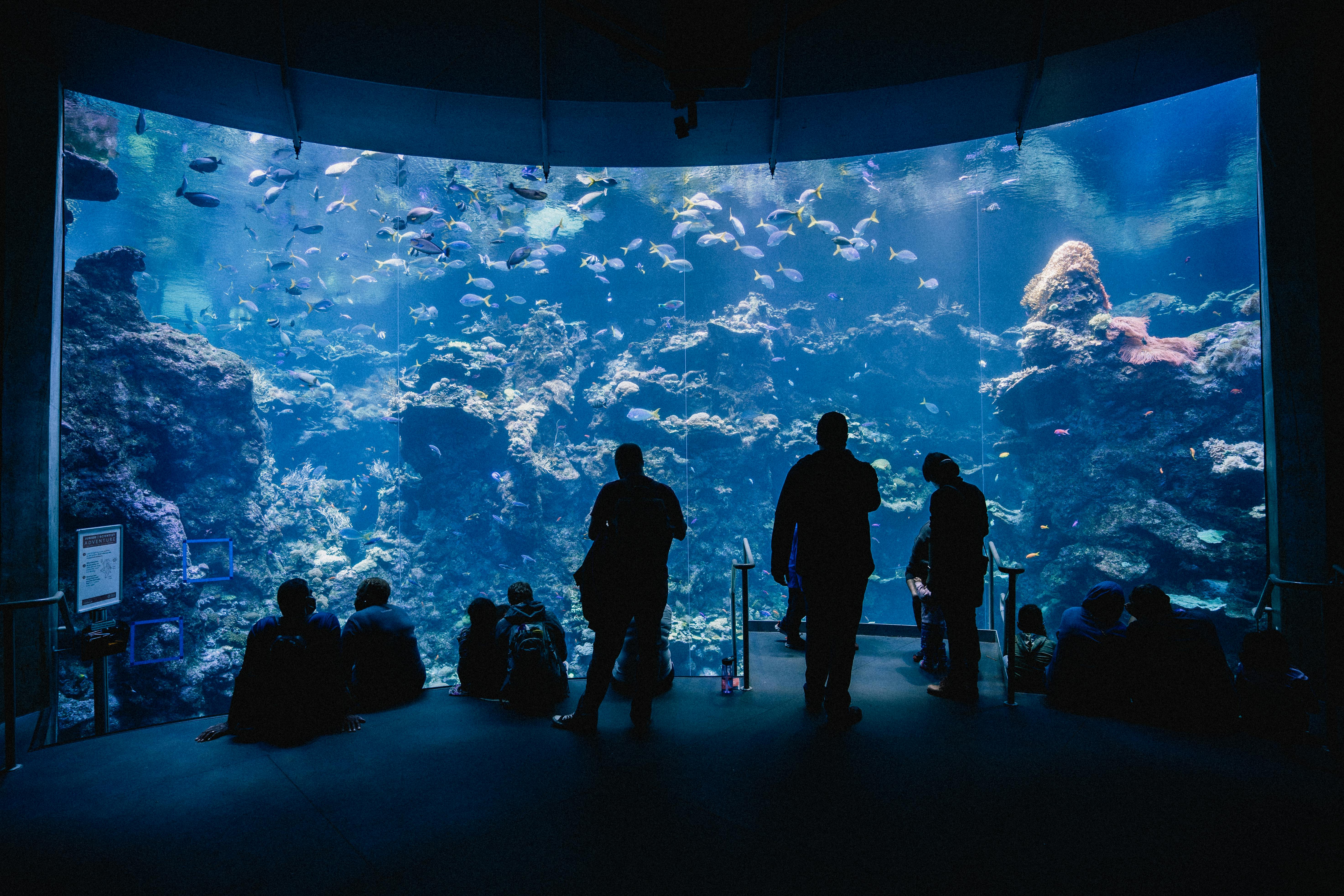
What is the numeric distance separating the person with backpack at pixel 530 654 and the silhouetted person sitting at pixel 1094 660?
3.42 m

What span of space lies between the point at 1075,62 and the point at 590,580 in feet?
18.4

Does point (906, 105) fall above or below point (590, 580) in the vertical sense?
above

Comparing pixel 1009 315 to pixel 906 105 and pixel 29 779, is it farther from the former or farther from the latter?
pixel 29 779

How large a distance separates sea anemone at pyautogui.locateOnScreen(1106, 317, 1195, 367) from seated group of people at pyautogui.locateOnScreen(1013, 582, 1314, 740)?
15201mm

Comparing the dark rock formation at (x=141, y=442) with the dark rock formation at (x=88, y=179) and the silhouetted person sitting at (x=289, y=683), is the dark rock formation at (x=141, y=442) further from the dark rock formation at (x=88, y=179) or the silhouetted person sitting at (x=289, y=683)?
the silhouetted person sitting at (x=289, y=683)

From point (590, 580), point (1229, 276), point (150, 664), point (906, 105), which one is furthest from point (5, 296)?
point (1229, 276)

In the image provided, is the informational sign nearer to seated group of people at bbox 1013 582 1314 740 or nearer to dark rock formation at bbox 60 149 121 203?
seated group of people at bbox 1013 582 1314 740

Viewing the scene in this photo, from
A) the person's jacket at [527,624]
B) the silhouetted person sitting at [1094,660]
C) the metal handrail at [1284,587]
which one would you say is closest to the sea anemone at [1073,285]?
the metal handrail at [1284,587]

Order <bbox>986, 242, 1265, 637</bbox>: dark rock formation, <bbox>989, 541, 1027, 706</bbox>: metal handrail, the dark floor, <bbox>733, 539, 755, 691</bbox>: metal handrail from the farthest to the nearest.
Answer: <bbox>986, 242, 1265, 637</bbox>: dark rock formation → <bbox>733, 539, 755, 691</bbox>: metal handrail → <bbox>989, 541, 1027, 706</bbox>: metal handrail → the dark floor

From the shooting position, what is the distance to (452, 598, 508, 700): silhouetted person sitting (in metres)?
4.00

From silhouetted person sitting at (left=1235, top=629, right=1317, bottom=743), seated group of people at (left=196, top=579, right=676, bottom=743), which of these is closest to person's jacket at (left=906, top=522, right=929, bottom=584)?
silhouetted person sitting at (left=1235, top=629, right=1317, bottom=743)

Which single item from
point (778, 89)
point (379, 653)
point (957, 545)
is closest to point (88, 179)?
point (379, 653)

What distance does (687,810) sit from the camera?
2385mm

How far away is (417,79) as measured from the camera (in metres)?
4.50
